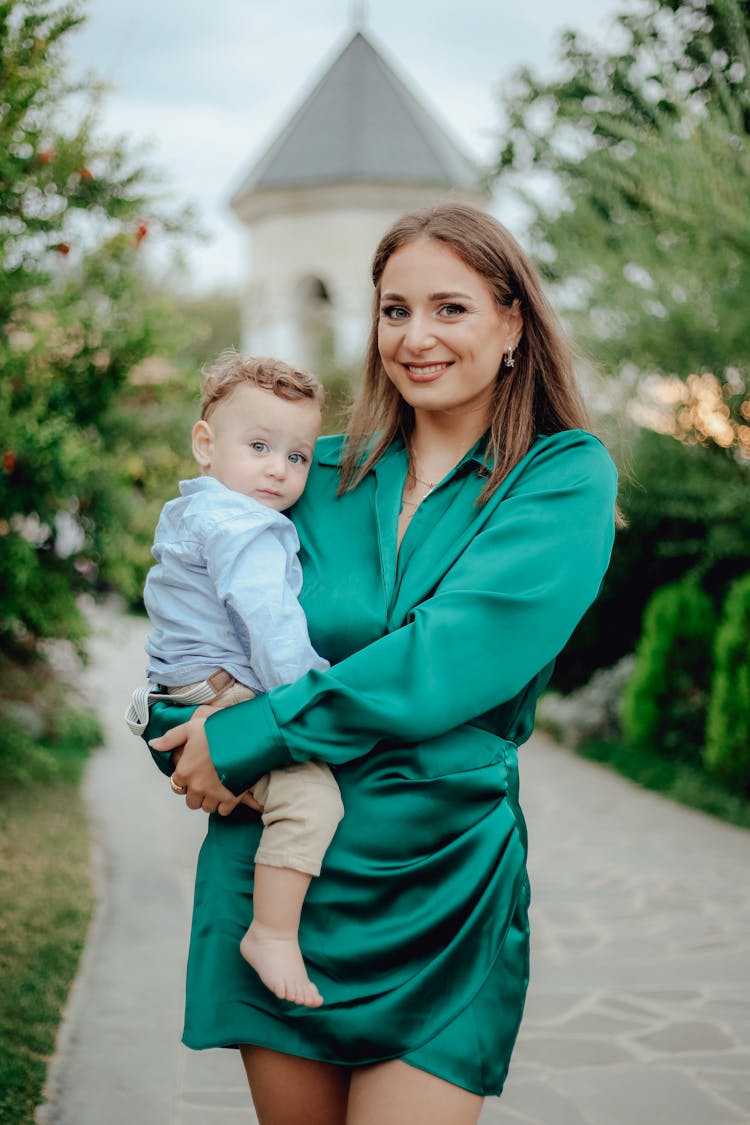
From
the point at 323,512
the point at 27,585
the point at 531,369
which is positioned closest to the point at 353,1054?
the point at 323,512

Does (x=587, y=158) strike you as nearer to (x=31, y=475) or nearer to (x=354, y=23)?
(x=31, y=475)

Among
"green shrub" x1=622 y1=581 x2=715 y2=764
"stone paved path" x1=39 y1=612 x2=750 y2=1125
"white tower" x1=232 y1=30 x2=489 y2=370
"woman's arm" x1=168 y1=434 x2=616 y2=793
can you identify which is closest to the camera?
"woman's arm" x1=168 y1=434 x2=616 y2=793

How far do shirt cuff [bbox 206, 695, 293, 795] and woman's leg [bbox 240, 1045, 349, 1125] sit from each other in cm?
54

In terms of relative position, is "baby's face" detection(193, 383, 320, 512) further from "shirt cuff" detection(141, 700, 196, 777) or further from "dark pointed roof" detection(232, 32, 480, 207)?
"dark pointed roof" detection(232, 32, 480, 207)

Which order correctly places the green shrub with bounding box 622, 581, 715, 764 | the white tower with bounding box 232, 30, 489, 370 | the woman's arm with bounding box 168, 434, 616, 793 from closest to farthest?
the woman's arm with bounding box 168, 434, 616, 793, the green shrub with bounding box 622, 581, 715, 764, the white tower with bounding box 232, 30, 489, 370

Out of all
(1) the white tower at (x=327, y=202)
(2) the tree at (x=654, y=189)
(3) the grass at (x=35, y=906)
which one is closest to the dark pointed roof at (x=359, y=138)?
(1) the white tower at (x=327, y=202)

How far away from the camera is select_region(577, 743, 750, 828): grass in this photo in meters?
8.41

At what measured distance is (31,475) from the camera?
668 cm

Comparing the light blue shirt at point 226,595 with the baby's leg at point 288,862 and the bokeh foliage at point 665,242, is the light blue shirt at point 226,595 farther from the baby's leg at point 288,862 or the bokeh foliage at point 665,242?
the bokeh foliage at point 665,242

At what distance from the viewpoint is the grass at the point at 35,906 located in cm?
410

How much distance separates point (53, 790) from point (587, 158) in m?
6.17

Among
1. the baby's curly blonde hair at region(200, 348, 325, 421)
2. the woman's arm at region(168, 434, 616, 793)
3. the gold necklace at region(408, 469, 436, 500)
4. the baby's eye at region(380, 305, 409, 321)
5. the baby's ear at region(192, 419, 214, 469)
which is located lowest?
the woman's arm at region(168, 434, 616, 793)

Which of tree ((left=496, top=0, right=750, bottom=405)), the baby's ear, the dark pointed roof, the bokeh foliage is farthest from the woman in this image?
the dark pointed roof

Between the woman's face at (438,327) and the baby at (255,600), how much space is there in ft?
0.76
